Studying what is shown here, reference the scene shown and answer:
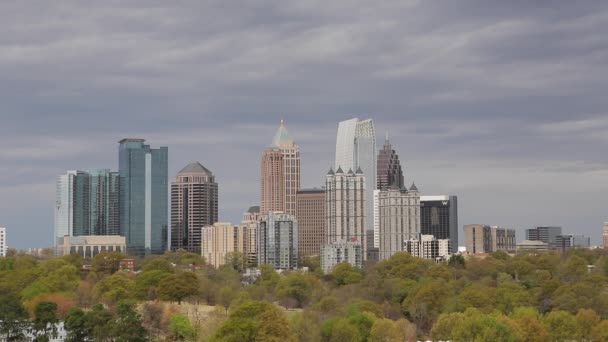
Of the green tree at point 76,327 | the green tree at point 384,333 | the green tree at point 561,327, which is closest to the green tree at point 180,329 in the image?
the green tree at point 76,327

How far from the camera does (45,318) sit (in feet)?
361

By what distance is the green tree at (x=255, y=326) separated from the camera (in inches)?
3440

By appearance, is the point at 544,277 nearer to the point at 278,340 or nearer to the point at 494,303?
the point at 494,303

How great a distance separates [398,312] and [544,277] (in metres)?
34.6

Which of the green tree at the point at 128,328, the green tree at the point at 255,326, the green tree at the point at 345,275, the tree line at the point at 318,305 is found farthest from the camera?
the green tree at the point at 345,275

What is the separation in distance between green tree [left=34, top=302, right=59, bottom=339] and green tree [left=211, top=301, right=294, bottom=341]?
86.4 ft

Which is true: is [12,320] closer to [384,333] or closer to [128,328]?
[128,328]

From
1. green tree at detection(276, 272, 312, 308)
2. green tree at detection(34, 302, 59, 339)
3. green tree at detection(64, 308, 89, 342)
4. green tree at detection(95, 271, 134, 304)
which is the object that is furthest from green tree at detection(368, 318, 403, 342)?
green tree at detection(276, 272, 312, 308)


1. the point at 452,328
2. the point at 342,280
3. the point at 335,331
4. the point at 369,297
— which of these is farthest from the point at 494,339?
the point at 342,280

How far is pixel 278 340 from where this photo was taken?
88625 mm

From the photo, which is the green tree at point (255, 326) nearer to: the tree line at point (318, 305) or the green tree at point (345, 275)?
the tree line at point (318, 305)

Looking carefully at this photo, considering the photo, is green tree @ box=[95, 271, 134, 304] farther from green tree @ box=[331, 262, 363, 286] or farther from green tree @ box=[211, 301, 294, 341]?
green tree @ box=[211, 301, 294, 341]

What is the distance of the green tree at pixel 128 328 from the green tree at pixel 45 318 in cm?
1118

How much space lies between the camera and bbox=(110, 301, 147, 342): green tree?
318ft
